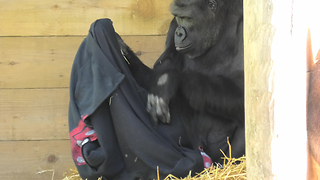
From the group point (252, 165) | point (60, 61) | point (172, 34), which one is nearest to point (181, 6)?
point (172, 34)

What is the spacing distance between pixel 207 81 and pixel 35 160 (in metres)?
1.17

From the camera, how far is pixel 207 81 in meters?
1.62

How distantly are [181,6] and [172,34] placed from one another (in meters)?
0.21

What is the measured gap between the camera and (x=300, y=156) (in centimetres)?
103

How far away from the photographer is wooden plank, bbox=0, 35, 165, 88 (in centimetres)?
216

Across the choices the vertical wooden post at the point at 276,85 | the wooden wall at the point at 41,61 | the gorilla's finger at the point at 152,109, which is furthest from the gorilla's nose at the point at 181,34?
the vertical wooden post at the point at 276,85

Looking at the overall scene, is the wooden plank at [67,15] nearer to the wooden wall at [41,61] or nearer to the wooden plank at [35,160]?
the wooden wall at [41,61]

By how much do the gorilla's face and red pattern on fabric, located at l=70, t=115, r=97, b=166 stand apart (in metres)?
0.55

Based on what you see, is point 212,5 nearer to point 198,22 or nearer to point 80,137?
point 198,22

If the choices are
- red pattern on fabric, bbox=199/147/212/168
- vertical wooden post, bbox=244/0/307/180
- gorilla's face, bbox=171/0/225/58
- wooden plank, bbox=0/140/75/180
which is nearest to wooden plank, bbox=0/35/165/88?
wooden plank, bbox=0/140/75/180

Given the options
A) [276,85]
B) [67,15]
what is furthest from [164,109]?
[67,15]

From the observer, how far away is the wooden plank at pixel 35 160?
2172 millimetres

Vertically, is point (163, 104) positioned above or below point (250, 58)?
below

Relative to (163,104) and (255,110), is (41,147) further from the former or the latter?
(255,110)
